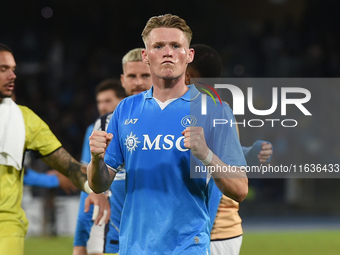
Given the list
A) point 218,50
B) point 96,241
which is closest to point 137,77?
point 96,241

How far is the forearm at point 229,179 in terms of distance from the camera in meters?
2.75

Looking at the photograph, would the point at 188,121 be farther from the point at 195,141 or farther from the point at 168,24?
the point at 168,24

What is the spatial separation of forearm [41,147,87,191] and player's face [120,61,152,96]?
0.98 m

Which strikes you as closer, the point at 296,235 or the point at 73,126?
the point at 296,235

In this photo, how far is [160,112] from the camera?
10.2 ft

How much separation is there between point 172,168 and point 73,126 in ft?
40.6

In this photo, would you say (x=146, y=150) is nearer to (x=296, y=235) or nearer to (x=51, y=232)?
(x=51, y=232)

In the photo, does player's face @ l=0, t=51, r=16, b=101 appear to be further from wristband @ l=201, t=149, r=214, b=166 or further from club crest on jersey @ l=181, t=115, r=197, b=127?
wristband @ l=201, t=149, r=214, b=166

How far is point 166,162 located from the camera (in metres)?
2.99

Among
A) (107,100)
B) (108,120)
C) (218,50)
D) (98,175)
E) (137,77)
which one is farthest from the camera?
(218,50)

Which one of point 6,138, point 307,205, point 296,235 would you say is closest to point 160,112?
point 6,138

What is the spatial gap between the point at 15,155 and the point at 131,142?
1290mm

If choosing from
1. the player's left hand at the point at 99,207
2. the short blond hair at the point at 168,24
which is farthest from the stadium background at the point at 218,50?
the short blond hair at the point at 168,24

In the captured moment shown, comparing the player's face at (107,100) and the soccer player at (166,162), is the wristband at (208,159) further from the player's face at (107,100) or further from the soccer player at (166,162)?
the player's face at (107,100)
